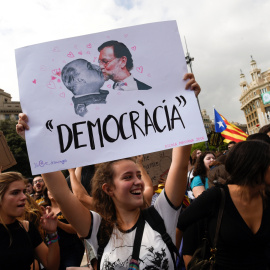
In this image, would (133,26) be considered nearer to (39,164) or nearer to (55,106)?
(55,106)

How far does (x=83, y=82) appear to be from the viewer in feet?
6.53

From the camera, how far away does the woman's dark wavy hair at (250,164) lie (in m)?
1.89

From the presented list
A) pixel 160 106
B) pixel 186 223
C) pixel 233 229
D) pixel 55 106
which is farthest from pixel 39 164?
pixel 233 229

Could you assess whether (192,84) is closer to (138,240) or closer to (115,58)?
(115,58)

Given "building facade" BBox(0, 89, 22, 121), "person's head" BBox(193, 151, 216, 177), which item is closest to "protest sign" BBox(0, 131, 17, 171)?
"person's head" BBox(193, 151, 216, 177)

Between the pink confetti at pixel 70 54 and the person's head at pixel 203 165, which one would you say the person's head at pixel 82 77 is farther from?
the person's head at pixel 203 165

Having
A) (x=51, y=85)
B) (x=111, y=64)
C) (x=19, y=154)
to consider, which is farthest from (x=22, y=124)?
(x=19, y=154)

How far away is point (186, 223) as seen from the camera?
1.87 m

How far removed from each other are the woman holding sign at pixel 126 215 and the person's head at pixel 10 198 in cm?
66

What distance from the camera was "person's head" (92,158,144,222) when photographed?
187 cm

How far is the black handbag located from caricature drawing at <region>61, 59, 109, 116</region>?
103 cm

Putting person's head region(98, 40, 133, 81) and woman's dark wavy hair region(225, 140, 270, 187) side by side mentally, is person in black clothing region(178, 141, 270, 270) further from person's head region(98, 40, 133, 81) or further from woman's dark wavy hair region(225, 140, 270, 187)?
person's head region(98, 40, 133, 81)

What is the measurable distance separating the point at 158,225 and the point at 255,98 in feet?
332

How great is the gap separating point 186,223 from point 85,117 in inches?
36.6
